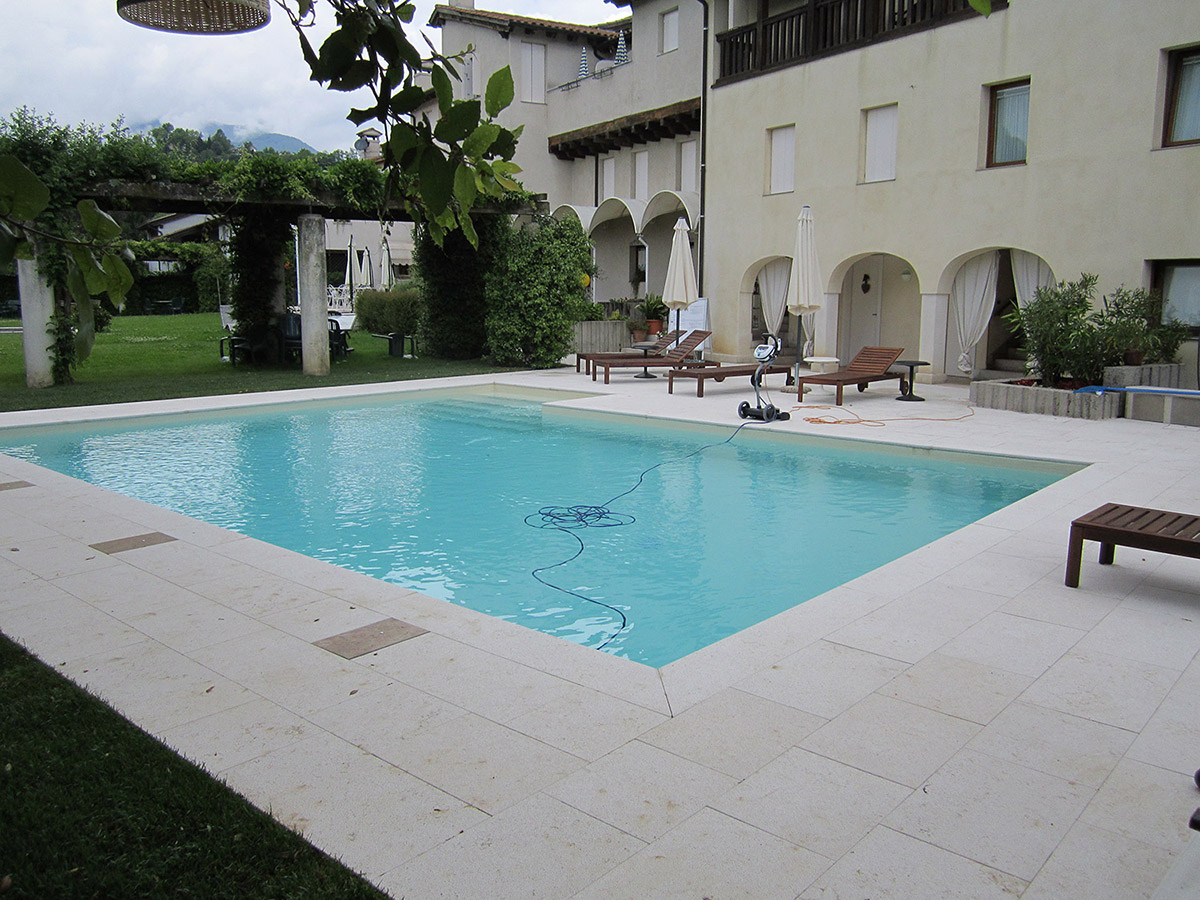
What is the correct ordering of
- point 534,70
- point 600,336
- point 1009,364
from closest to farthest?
point 1009,364 → point 600,336 → point 534,70

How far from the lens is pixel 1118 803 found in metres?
3.04

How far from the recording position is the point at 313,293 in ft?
58.9

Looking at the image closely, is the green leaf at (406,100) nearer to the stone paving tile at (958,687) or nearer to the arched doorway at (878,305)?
the stone paving tile at (958,687)

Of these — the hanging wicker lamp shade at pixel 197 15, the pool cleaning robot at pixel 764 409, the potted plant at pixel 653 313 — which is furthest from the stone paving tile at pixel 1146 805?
the potted plant at pixel 653 313

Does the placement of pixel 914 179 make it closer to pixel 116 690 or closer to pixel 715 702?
pixel 715 702

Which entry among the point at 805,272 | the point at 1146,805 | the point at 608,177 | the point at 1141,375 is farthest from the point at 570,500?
the point at 608,177

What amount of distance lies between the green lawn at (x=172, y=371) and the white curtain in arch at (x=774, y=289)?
237 inches

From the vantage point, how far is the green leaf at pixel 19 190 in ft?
4.75

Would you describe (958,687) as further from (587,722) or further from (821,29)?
(821,29)

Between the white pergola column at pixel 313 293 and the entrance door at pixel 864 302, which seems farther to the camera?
the entrance door at pixel 864 302

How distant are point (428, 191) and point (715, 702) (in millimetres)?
2841

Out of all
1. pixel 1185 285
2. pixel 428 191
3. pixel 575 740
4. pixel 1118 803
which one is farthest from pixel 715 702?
pixel 1185 285

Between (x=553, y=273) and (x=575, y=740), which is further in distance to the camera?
(x=553, y=273)

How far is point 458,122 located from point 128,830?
245 centimetres
